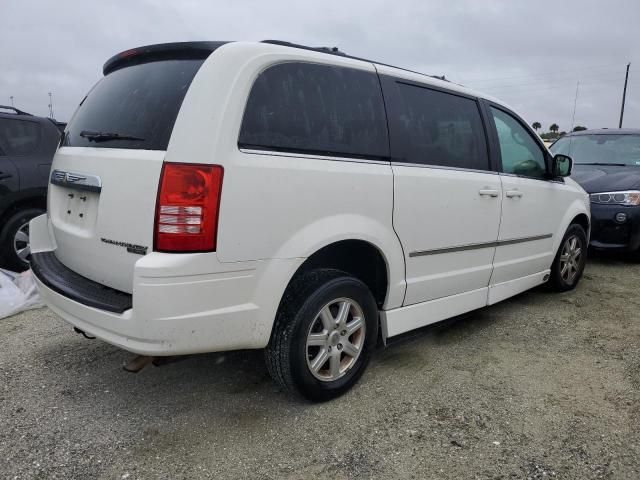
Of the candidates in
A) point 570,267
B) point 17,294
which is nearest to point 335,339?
point 17,294

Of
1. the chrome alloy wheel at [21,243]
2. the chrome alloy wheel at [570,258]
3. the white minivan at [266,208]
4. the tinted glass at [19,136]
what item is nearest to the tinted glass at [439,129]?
the white minivan at [266,208]

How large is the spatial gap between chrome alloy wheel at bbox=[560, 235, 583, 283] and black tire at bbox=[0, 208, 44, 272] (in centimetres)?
512

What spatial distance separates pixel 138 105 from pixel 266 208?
33.4 inches

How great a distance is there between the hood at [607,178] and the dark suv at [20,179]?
6088 mm

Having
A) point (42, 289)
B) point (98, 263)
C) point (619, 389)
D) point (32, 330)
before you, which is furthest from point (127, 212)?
point (619, 389)

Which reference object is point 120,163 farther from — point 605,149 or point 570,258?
point 605,149

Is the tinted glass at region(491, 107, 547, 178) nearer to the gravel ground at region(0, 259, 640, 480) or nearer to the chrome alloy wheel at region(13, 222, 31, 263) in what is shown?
the gravel ground at region(0, 259, 640, 480)

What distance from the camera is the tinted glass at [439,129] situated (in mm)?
3006

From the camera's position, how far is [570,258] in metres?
4.85

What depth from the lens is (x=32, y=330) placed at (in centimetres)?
383

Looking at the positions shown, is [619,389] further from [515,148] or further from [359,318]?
[515,148]

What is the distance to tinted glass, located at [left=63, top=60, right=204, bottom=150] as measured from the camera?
7.50 feet

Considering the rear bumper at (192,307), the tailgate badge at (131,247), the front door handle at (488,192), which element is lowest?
the rear bumper at (192,307)

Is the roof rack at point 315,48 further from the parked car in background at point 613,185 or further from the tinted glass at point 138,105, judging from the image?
the parked car in background at point 613,185
